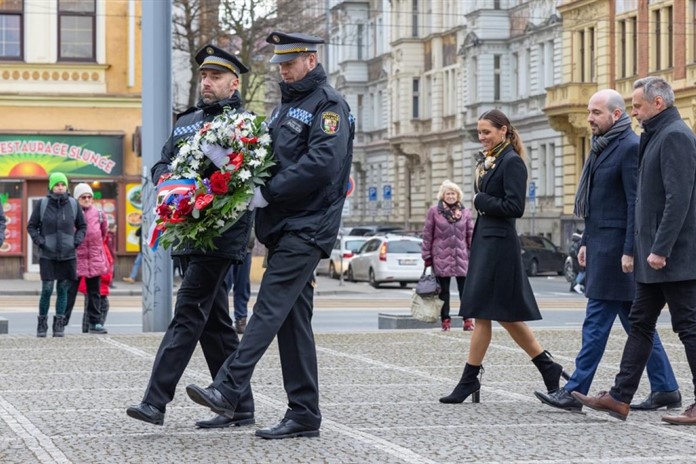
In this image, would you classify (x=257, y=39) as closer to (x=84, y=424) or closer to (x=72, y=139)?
(x=72, y=139)

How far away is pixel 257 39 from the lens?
46906 millimetres

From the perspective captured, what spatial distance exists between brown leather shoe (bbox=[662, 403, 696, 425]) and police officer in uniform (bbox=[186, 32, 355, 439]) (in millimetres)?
2179

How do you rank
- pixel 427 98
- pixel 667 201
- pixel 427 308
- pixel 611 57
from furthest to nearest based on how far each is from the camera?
pixel 427 98 < pixel 611 57 < pixel 427 308 < pixel 667 201

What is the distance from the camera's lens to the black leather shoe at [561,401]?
31.8ft

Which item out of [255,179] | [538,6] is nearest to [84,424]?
[255,179]

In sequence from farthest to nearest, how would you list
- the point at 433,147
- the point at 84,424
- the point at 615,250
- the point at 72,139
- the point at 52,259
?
the point at 433,147, the point at 72,139, the point at 52,259, the point at 615,250, the point at 84,424

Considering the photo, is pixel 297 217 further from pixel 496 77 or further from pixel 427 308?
pixel 496 77

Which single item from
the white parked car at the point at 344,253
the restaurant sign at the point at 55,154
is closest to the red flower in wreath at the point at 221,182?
the restaurant sign at the point at 55,154

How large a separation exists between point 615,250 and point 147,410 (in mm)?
3227

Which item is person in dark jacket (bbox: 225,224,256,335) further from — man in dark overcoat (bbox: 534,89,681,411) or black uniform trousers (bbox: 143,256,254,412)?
black uniform trousers (bbox: 143,256,254,412)

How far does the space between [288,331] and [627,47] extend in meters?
47.6

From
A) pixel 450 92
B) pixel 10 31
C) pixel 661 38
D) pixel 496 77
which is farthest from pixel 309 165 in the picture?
pixel 450 92

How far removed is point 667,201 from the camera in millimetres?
9297

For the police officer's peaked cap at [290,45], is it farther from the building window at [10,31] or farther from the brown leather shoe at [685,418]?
the building window at [10,31]
